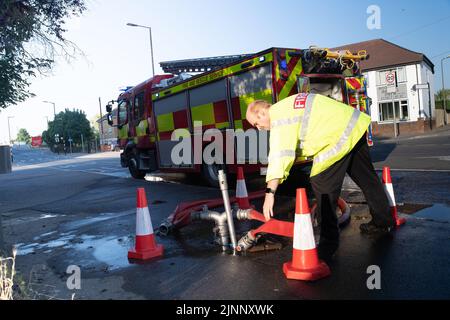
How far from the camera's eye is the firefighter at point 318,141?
11.0 ft

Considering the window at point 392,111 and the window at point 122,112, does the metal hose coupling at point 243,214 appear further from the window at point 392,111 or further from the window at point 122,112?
the window at point 392,111

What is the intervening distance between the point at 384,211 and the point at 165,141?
8.04m

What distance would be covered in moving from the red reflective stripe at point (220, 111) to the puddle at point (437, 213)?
4.62 metres

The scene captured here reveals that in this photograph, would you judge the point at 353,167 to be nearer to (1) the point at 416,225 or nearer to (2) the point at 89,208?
(1) the point at 416,225

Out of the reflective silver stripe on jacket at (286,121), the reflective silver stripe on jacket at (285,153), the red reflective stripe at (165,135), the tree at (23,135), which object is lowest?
the reflective silver stripe on jacket at (285,153)

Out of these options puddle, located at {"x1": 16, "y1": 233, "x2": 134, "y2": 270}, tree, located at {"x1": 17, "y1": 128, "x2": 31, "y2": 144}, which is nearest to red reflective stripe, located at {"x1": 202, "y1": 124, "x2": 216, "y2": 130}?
puddle, located at {"x1": 16, "y1": 233, "x2": 134, "y2": 270}

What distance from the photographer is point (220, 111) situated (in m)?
8.91

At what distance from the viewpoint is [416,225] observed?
14.9ft

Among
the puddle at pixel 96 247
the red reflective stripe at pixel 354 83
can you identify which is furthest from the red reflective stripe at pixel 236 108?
the puddle at pixel 96 247

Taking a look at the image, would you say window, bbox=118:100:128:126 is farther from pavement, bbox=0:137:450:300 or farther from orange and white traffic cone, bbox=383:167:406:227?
orange and white traffic cone, bbox=383:167:406:227

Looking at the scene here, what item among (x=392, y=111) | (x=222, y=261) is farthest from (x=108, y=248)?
(x=392, y=111)

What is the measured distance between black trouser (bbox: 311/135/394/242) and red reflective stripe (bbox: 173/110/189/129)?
6702 millimetres

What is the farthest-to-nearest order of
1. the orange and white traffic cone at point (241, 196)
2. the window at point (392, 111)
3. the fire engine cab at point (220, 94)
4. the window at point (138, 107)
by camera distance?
the window at point (392, 111) → the window at point (138, 107) → the fire engine cab at point (220, 94) → the orange and white traffic cone at point (241, 196)
